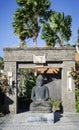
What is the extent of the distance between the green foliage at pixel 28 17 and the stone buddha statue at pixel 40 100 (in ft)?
57.0

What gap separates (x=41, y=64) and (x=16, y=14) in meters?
14.8

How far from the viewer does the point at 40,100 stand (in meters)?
15.1

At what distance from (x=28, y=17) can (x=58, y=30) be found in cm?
430

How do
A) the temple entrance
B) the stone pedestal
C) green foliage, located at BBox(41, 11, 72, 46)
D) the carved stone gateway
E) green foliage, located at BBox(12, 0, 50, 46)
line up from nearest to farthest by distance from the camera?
1. the stone pedestal
2. the carved stone gateway
3. the temple entrance
4. green foliage, located at BBox(41, 11, 72, 46)
5. green foliage, located at BBox(12, 0, 50, 46)

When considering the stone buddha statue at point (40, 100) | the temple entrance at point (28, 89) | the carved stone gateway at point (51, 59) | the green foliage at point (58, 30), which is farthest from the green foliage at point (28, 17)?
the stone buddha statue at point (40, 100)

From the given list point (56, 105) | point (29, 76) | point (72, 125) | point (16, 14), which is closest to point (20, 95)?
point (29, 76)

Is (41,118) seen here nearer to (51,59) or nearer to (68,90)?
(68,90)

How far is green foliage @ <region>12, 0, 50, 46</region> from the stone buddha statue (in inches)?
684

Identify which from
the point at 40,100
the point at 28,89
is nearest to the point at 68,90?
the point at 40,100

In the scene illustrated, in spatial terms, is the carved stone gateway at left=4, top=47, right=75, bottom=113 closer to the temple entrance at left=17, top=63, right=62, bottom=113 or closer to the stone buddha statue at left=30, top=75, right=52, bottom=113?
the temple entrance at left=17, top=63, right=62, bottom=113

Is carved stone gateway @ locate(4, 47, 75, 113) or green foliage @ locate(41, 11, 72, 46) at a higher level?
green foliage @ locate(41, 11, 72, 46)

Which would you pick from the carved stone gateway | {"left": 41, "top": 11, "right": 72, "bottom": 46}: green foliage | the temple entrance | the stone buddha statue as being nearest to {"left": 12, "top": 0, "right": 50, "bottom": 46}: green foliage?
{"left": 41, "top": 11, "right": 72, "bottom": 46}: green foliage

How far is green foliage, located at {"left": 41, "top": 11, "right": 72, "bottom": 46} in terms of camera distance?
29.6 metres

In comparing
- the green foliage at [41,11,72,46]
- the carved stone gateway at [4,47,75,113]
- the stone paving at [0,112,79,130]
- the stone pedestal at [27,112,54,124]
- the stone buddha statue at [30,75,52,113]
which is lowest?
the stone paving at [0,112,79,130]
